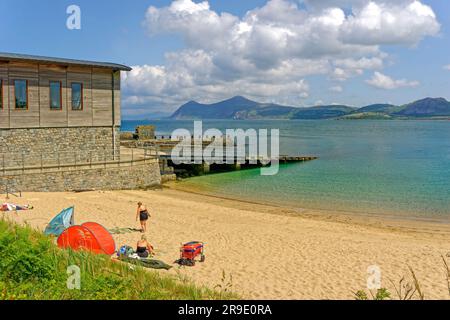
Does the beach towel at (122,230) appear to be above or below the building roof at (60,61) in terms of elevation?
below

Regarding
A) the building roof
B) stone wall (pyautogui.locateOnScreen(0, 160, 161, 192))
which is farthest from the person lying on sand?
the building roof

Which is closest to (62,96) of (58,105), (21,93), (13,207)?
(58,105)

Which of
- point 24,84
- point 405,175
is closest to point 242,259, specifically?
point 24,84

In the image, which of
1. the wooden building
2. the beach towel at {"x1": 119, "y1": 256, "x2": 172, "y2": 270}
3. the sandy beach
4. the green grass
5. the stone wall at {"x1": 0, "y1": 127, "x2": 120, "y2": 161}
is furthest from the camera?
the stone wall at {"x1": 0, "y1": 127, "x2": 120, "y2": 161}

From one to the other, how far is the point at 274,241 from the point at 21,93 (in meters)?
16.8

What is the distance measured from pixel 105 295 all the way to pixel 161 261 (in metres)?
5.65

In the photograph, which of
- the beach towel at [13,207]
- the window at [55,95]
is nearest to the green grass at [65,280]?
the beach towel at [13,207]

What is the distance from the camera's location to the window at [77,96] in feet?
82.4

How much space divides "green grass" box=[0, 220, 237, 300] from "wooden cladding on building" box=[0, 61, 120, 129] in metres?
16.5

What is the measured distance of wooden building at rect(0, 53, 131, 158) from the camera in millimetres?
22719

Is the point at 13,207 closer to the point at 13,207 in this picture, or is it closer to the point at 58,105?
the point at 13,207

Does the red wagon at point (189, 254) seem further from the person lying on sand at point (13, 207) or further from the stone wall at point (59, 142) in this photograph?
the stone wall at point (59, 142)

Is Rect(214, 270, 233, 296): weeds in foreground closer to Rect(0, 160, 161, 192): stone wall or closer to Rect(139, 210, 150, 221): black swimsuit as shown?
Rect(139, 210, 150, 221): black swimsuit
